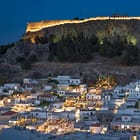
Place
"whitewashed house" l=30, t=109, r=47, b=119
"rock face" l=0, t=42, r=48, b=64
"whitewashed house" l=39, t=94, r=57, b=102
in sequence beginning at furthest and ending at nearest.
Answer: "rock face" l=0, t=42, r=48, b=64
"whitewashed house" l=39, t=94, r=57, b=102
"whitewashed house" l=30, t=109, r=47, b=119

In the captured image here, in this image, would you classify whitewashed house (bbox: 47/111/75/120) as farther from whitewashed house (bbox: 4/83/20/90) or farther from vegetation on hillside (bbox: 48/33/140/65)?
vegetation on hillside (bbox: 48/33/140/65)

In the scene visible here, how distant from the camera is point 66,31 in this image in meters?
51.1

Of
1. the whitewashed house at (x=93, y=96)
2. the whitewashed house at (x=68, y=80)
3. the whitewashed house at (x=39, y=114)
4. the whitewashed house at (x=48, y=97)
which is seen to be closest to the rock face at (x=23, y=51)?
the whitewashed house at (x=68, y=80)

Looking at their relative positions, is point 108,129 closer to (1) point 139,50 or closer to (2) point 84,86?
(2) point 84,86

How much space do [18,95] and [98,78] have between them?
23.8ft

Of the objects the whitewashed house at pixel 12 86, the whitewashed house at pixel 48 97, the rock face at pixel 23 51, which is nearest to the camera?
the whitewashed house at pixel 48 97

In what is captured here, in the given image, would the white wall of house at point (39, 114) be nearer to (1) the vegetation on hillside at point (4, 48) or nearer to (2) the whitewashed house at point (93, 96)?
(2) the whitewashed house at point (93, 96)

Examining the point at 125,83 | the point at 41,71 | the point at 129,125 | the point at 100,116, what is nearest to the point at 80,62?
the point at 41,71

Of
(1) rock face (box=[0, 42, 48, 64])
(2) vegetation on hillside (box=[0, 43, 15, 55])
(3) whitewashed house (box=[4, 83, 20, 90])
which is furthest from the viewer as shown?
(2) vegetation on hillside (box=[0, 43, 15, 55])

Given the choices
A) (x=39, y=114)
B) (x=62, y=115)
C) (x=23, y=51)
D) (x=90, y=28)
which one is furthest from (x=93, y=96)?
(x=90, y=28)

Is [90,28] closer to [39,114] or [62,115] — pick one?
[39,114]

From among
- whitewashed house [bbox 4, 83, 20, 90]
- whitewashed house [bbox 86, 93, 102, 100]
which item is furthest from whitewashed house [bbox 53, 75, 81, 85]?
whitewashed house [bbox 86, 93, 102, 100]

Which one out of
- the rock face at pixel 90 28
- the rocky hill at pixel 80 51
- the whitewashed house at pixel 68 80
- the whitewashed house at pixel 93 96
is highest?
the rock face at pixel 90 28

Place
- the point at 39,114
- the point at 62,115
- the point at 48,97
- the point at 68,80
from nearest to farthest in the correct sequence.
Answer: the point at 62,115 < the point at 39,114 < the point at 48,97 < the point at 68,80
